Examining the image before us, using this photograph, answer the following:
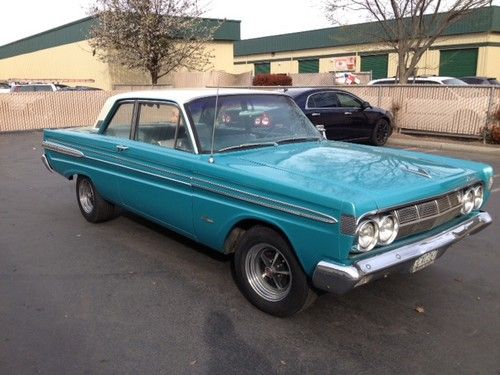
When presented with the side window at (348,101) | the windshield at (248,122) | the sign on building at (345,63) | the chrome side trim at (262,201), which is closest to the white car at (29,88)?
the side window at (348,101)

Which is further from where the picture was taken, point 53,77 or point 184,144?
point 53,77

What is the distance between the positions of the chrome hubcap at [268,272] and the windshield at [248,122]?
99 centimetres

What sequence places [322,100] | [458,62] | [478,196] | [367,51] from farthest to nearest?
[367,51] → [458,62] → [322,100] → [478,196]

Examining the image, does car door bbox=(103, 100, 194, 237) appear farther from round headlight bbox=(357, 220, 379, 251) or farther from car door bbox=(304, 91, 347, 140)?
car door bbox=(304, 91, 347, 140)

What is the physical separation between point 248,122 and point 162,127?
83cm

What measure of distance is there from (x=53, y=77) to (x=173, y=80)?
13628 mm

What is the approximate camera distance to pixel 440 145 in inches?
525

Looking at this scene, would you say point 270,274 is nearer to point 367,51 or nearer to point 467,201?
point 467,201

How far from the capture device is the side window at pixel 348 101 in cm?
1239

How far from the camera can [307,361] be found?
3.21 metres

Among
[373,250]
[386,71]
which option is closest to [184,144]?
[373,250]

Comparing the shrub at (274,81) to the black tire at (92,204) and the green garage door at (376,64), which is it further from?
the black tire at (92,204)

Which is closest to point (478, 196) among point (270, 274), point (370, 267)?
point (370, 267)

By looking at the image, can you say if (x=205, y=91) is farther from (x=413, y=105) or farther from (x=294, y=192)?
(x=413, y=105)
